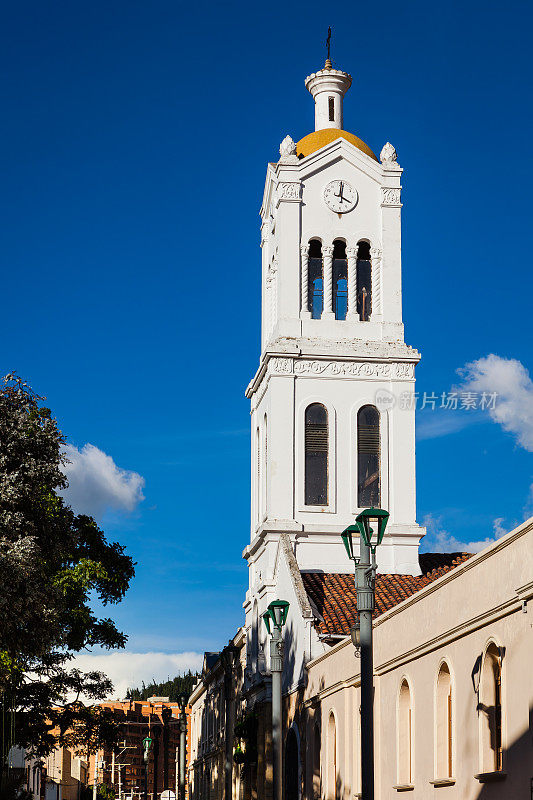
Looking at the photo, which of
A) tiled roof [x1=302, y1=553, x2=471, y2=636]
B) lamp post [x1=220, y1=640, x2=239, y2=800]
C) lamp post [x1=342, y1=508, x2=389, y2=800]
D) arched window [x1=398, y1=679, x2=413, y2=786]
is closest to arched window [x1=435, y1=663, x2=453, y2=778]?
arched window [x1=398, y1=679, x2=413, y2=786]

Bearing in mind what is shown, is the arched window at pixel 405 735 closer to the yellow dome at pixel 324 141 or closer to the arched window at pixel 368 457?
the arched window at pixel 368 457

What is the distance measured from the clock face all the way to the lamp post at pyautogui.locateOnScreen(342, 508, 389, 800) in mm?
25807

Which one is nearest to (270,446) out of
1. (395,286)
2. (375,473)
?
(375,473)

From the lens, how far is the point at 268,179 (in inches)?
1698

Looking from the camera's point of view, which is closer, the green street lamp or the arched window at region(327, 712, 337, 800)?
the green street lamp

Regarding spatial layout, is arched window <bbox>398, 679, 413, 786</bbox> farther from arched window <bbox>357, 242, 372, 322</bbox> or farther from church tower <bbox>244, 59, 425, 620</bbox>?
arched window <bbox>357, 242, 372, 322</bbox>

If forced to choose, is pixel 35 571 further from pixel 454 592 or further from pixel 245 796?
pixel 245 796

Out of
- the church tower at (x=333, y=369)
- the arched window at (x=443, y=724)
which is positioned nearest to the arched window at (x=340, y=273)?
the church tower at (x=333, y=369)

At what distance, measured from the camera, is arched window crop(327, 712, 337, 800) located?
26.5m

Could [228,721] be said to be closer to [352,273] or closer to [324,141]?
[352,273]

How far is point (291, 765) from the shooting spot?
33062 mm

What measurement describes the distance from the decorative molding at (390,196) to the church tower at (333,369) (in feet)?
0.12

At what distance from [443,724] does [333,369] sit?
22.2 metres

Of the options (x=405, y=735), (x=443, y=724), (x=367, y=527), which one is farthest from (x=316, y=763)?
(x=367, y=527)
